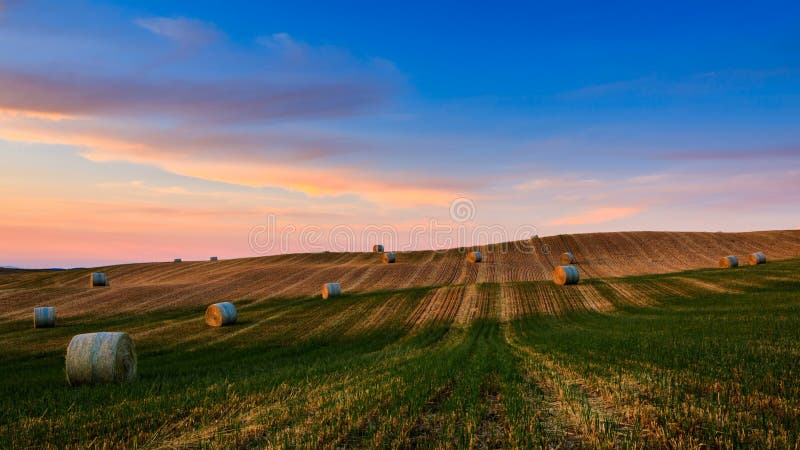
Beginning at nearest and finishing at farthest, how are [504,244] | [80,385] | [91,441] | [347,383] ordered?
[91,441]
[347,383]
[80,385]
[504,244]

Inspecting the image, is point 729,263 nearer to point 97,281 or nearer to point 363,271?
point 363,271

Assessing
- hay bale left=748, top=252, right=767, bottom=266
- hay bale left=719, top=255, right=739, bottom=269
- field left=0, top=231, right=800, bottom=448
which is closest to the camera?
field left=0, top=231, right=800, bottom=448

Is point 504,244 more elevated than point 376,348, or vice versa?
point 504,244

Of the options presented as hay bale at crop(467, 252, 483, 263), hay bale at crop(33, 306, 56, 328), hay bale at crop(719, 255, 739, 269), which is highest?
hay bale at crop(467, 252, 483, 263)

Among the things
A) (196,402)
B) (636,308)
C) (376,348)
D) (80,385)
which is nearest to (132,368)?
(80,385)

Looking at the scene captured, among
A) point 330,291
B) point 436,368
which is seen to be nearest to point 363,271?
point 330,291

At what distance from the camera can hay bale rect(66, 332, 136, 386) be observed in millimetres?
14195

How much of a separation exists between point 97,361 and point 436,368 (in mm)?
10246

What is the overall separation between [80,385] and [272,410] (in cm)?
881

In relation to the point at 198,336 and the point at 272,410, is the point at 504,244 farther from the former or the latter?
the point at 272,410

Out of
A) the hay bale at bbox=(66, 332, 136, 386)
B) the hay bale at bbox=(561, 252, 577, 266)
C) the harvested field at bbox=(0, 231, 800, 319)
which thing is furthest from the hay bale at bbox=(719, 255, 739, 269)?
the hay bale at bbox=(66, 332, 136, 386)

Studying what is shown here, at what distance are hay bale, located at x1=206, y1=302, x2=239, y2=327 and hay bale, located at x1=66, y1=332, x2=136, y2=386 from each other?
13.4 meters

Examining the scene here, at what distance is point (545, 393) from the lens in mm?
9703

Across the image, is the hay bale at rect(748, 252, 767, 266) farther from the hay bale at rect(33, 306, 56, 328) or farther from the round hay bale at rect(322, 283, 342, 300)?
the hay bale at rect(33, 306, 56, 328)
